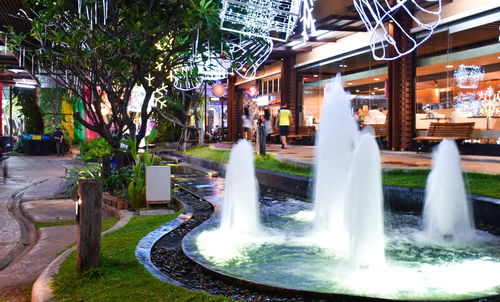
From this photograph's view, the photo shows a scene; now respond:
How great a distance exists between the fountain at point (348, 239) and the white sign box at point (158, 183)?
1.63m

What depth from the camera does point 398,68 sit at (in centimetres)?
1680

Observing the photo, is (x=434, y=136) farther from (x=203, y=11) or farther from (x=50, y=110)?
(x=50, y=110)

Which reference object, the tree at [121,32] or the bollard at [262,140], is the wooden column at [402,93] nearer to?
the bollard at [262,140]

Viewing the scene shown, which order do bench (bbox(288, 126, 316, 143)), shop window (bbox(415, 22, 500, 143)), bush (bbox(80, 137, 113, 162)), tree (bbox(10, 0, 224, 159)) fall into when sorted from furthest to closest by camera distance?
bench (bbox(288, 126, 316, 143))
bush (bbox(80, 137, 113, 162))
shop window (bbox(415, 22, 500, 143))
tree (bbox(10, 0, 224, 159))

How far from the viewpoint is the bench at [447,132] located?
13.6m

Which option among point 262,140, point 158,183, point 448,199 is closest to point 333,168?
point 448,199

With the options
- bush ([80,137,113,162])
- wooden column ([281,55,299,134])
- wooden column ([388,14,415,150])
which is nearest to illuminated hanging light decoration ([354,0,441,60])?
wooden column ([388,14,415,150])

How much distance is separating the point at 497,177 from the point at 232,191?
15.9ft

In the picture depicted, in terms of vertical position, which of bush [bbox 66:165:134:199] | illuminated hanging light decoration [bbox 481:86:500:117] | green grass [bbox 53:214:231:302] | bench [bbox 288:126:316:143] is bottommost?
green grass [bbox 53:214:231:302]

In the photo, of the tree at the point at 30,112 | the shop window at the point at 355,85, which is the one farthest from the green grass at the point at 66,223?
the tree at the point at 30,112

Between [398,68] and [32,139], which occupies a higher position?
[398,68]

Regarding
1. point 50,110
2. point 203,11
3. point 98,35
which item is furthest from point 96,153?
point 50,110

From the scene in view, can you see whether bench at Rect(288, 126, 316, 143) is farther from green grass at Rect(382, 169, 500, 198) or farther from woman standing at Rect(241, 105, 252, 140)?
green grass at Rect(382, 169, 500, 198)

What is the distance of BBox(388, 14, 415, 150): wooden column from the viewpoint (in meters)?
16.3
